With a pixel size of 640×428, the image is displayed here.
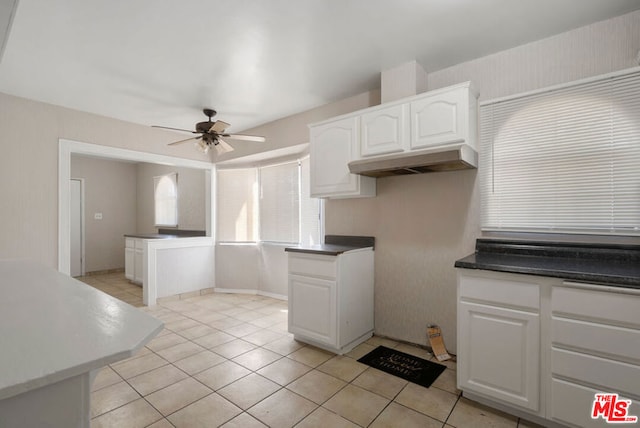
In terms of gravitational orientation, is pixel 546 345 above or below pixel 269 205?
below

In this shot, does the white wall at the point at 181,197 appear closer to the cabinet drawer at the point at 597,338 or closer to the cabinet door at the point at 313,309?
the cabinet door at the point at 313,309

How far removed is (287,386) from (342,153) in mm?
1989

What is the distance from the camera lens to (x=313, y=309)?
2.72 meters

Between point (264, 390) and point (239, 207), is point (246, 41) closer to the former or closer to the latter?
point (264, 390)

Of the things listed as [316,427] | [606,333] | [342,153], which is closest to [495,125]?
[342,153]

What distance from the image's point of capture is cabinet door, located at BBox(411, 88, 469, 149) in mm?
2170

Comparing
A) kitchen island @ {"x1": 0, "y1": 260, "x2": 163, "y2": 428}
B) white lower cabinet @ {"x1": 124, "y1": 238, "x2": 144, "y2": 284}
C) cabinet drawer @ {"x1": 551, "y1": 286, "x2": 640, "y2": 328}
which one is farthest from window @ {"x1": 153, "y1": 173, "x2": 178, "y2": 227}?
cabinet drawer @ {"x1": 551, "y1": 286, "x2": 640, "y2": 328}

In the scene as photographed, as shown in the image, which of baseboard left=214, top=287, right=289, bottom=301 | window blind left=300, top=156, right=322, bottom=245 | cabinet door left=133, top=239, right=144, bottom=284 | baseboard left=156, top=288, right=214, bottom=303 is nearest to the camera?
window blind left=300, top=156, right=322, bottom=245

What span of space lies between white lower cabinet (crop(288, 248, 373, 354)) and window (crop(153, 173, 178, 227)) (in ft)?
12.8

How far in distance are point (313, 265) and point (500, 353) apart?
4.99 ft

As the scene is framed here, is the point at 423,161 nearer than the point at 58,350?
No

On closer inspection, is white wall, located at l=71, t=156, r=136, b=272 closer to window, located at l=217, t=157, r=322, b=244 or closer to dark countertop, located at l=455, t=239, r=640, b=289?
window, located at l=217, t=157, r=322, b=244

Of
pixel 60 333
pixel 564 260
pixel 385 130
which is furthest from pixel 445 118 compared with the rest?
pixel 60 333

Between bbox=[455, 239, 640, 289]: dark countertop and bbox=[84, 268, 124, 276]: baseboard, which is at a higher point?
bbox=[455, 239, 640, 289]: dark countertop
